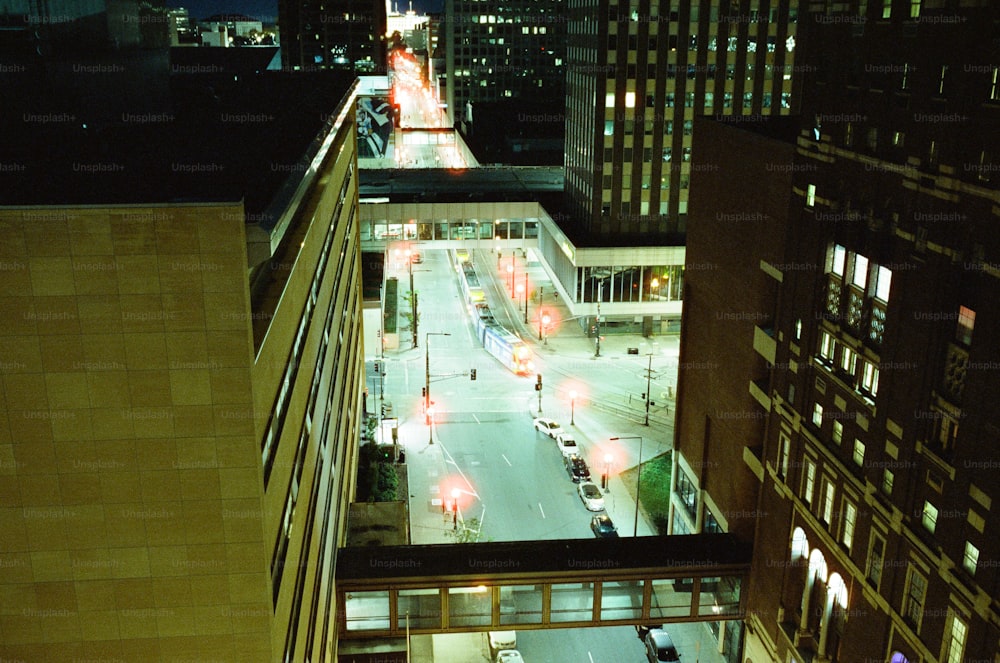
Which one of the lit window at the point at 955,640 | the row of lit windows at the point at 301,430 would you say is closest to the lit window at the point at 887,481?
the lit window at the point at 955,640

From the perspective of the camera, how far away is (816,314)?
3031 centimetres

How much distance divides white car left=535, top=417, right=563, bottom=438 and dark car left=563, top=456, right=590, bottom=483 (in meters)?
3.24

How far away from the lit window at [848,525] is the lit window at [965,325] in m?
7.43

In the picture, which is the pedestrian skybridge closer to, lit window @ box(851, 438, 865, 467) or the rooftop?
lit window @ box(851, 438, 865, 467)

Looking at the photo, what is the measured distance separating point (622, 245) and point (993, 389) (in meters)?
54.2

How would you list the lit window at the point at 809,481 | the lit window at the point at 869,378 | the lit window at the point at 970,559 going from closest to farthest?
the lit window at the point at 970,559
the lit window at the point at 869,378
the lit window at the point at 809,481

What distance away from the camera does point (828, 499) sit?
29.8m

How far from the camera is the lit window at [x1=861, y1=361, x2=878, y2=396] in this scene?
27.0 metres

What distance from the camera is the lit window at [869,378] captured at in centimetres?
2705

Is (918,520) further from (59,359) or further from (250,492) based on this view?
(59,359)

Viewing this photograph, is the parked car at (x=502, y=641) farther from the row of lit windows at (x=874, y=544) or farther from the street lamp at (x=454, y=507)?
the row of lit windows at (x=874, y=544)

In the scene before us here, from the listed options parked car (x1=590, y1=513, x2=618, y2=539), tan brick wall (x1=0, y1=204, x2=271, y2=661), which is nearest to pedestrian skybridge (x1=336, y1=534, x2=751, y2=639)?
parked car (x1=590, y1=513, x2=618, y2=539)

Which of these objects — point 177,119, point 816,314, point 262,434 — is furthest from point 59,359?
point 816,314

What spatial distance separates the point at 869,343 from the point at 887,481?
422cm
